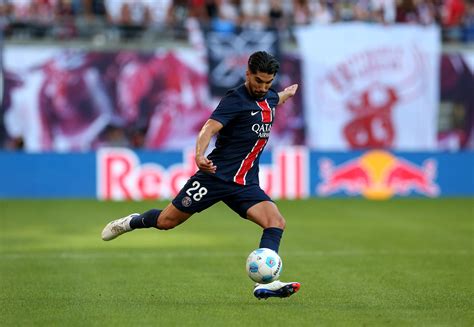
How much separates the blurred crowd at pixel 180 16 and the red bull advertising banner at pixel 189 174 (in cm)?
405

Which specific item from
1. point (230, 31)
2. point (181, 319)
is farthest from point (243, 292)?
point (230, 31)

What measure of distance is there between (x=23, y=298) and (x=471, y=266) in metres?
5.24

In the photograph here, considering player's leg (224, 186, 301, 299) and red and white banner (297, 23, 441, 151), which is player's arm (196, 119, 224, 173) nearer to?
player's leg (224, 186, 301, 299)

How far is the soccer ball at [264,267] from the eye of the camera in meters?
8.67

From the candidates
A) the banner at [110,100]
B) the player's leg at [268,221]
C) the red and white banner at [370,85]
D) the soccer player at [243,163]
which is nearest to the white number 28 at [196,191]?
the soccer player at [243,163]

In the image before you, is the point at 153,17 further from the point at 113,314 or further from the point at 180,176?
the point at 113,314

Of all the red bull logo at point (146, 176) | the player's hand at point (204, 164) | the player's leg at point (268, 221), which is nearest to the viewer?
the player's hand at point (204, 164)

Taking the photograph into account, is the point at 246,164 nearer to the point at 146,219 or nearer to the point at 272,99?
the point at 272,99

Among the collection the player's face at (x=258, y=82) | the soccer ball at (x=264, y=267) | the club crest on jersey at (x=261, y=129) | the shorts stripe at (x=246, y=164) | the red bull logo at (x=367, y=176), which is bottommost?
the red bull logo at (x=367, y=176)

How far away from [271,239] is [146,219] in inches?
54.7

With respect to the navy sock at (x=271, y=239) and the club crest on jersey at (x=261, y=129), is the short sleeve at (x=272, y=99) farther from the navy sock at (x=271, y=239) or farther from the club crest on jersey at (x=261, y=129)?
the navy sock at (x=271, y=239)

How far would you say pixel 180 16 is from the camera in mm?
26797

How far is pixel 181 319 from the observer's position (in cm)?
809

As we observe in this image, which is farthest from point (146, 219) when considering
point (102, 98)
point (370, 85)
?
point (370, 85)
